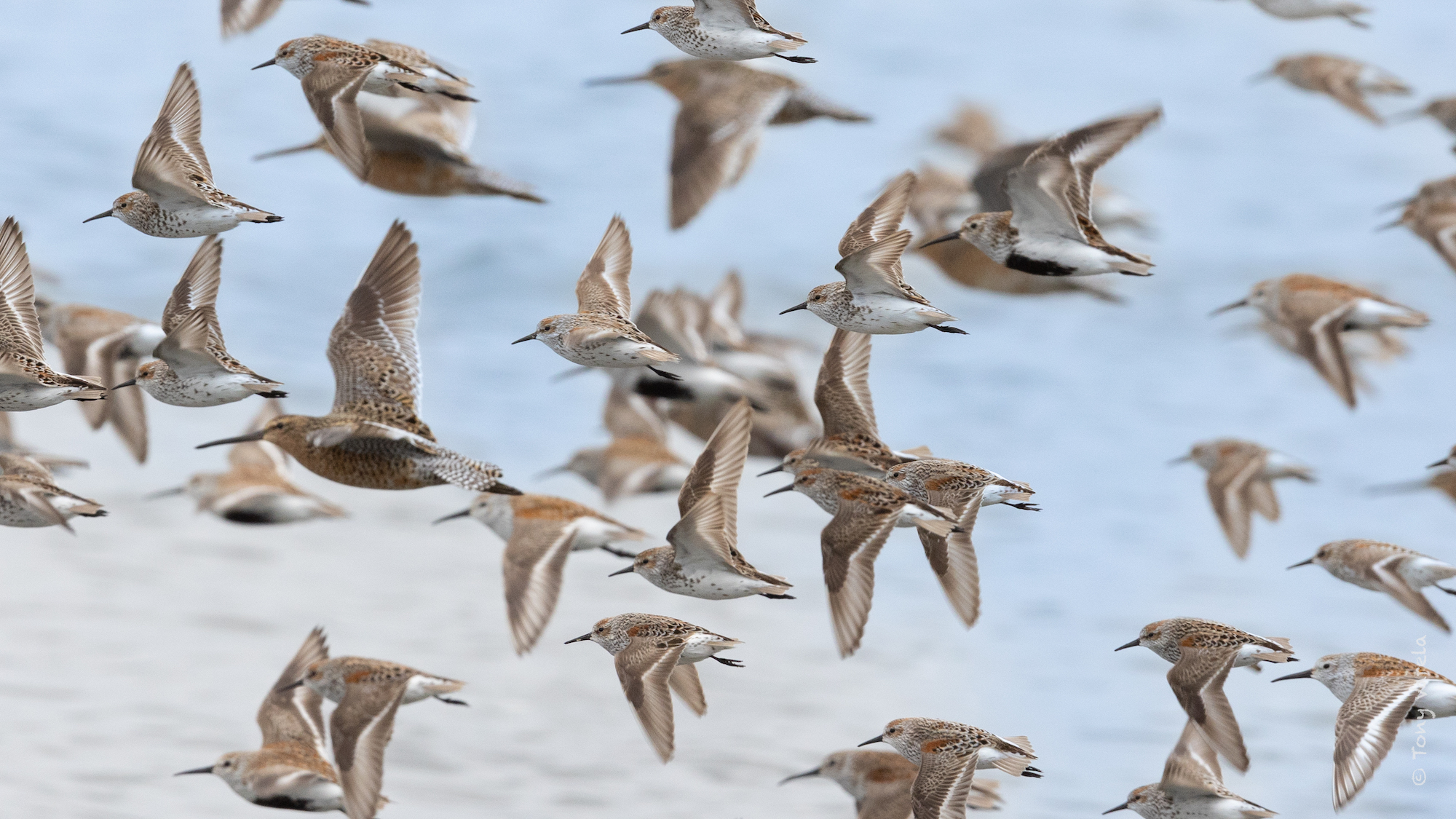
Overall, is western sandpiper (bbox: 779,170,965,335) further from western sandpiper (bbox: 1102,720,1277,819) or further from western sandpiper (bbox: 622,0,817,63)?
western sandpiper (bbox: 1102,720,1277,819)

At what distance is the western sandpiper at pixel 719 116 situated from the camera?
24.9 feet

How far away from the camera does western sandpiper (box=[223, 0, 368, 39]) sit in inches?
277

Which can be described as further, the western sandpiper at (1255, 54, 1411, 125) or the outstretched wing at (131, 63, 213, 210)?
the western sandpiper at (1255, 54, 1411, 125)

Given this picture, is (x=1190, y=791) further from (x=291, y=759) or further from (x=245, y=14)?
(x=245, y=14)

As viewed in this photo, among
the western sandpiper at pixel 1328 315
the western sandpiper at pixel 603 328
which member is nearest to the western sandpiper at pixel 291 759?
the western sandpiper at pixel 603 328

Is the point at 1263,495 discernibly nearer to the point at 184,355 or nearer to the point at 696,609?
the point at 696,609

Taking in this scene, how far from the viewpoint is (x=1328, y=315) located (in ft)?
25.1

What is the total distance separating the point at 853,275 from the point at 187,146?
2.30 meters

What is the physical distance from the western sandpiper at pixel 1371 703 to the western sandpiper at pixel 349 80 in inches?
138

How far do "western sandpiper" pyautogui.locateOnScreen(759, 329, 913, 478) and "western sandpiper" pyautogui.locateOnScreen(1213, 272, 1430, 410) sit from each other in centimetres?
184

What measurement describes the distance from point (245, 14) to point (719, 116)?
6.73ft

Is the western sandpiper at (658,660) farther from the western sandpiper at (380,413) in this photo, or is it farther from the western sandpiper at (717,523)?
the western sandpiper at (380,413)

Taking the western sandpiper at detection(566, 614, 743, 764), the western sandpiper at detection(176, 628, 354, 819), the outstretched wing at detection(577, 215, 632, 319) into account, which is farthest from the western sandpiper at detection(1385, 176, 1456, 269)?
the western sandpiper at detection(176, 628, 354, 819)

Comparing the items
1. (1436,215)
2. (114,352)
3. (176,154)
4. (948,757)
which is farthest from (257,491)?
(1436,215)
